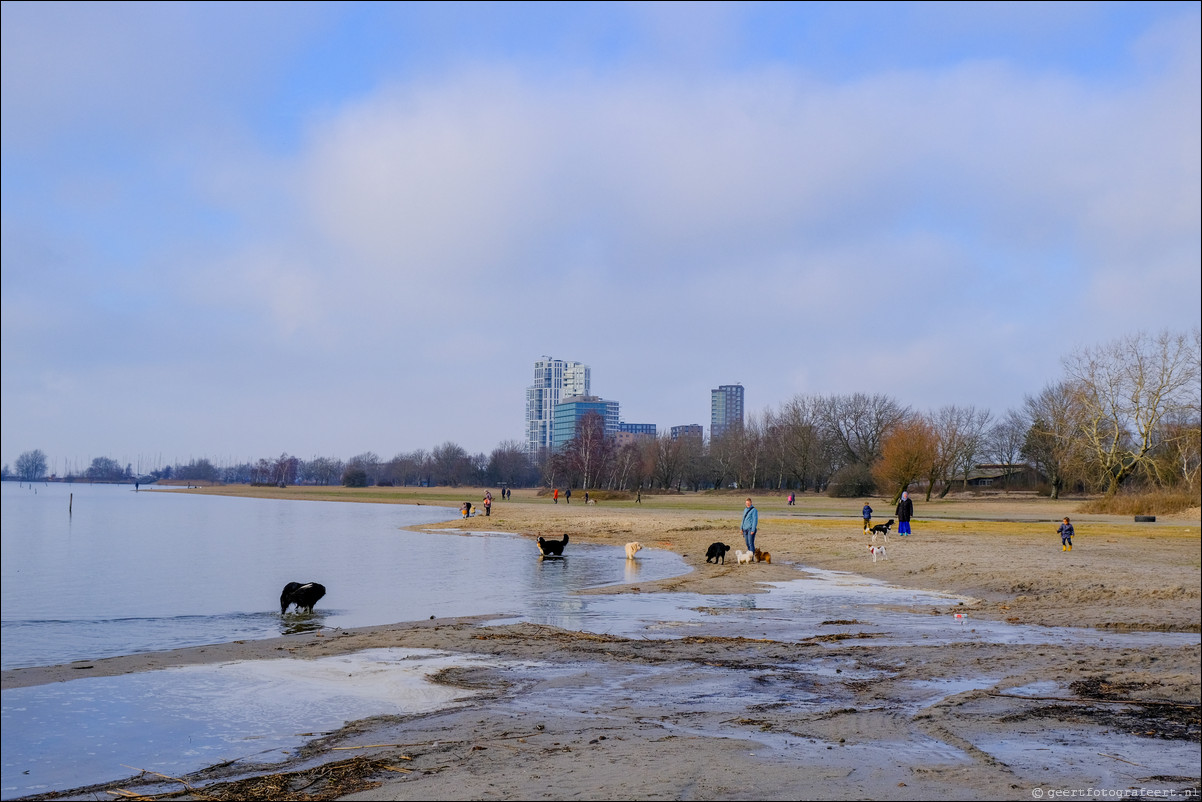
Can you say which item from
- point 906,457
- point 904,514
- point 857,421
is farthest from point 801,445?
point 904,514

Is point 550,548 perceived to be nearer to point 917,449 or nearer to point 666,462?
point 917,449

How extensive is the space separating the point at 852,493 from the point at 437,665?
9213cm

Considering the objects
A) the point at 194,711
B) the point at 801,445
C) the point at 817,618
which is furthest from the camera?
the point at 801,445

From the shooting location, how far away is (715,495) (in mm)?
101750

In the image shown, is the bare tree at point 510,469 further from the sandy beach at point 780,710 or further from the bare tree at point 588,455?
the sandy beach at point 780,710

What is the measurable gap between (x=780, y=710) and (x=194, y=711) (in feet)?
21.3

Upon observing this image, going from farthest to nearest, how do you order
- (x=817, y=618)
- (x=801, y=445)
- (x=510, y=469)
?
1. (x=510, y=469)
2. (x=801, y=445)
3. (x=817, y=618)

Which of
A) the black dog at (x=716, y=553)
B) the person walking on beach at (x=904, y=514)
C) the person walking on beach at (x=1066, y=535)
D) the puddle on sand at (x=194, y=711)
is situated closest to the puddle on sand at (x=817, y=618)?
the puddle on sand at (x=194, y=711)

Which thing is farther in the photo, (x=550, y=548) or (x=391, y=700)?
(x=550, y=548)

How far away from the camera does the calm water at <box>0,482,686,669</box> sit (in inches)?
640

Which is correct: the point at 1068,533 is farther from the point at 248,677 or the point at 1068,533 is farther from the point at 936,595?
the point at 248,677

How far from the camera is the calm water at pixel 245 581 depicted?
1627 cm

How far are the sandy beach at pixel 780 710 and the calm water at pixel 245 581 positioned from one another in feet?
7.69

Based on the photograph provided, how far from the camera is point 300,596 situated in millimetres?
18078
